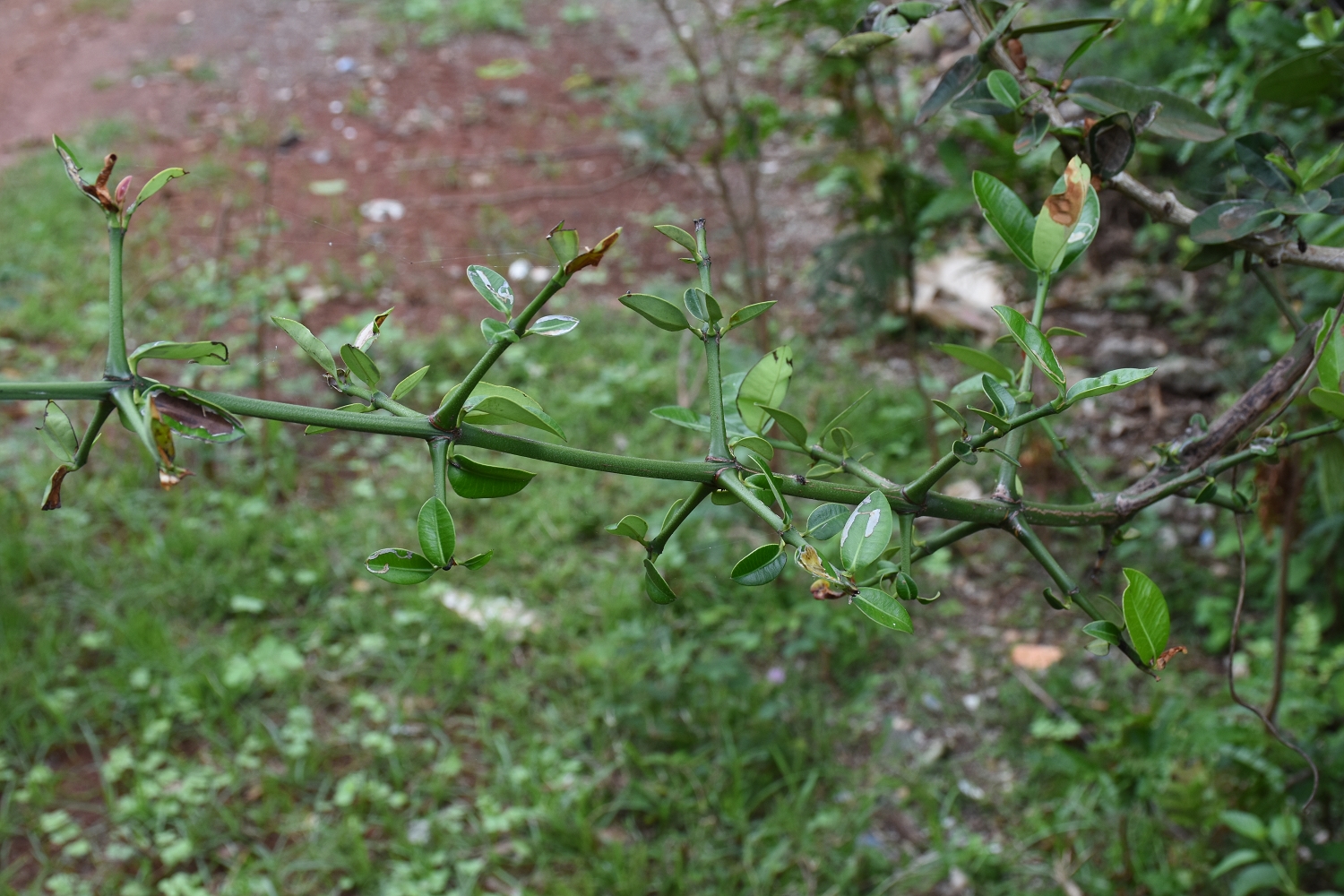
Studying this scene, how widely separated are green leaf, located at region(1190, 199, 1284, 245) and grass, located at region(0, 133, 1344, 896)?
86 centimetres

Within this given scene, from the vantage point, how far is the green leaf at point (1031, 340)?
0.47 m

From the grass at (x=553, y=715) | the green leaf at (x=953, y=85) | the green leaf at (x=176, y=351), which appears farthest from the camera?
the grass at (x=553, y=715)

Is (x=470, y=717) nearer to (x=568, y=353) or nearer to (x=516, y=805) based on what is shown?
(x=516, y=805)

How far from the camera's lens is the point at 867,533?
0.45 meters

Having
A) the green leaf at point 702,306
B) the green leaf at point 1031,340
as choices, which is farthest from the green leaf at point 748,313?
the green leaf at point 1031,340

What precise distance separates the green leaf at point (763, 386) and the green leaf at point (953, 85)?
0.22 m

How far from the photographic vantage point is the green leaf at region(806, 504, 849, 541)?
51 centimetres

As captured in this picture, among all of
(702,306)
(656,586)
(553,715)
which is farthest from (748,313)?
(553,715)

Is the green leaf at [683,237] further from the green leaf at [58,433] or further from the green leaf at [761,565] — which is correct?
the green leaf at [58,433]

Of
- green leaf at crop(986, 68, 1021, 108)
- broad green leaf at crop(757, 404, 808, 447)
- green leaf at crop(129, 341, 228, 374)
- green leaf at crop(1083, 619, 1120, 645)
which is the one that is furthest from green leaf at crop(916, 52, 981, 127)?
green leaf at crop(129, 341, 228, 374)

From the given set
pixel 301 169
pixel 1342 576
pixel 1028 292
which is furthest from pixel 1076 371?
pixel 301 169

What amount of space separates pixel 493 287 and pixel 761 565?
18cm

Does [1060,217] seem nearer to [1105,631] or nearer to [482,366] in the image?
[1105,631]

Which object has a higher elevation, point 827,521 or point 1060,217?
point 1060,217
